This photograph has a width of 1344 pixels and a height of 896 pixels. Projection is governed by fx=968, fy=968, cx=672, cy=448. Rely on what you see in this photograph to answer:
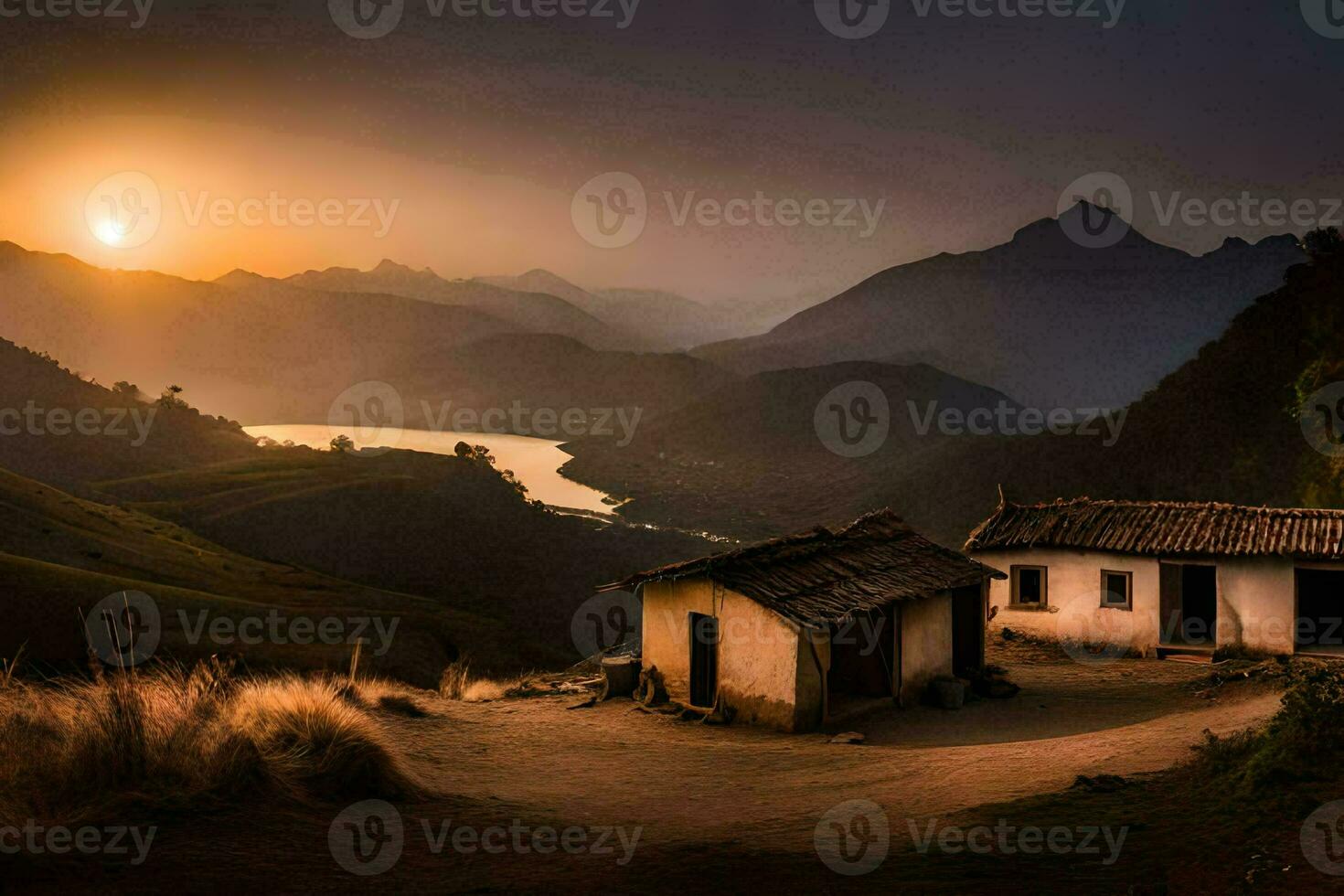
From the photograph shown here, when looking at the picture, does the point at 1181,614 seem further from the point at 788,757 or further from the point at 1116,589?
the point at 788,757

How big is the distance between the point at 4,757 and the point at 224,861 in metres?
2.33

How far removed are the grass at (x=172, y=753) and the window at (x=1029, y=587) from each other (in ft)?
64.8

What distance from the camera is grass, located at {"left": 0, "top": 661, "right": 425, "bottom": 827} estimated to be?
26.2 ft

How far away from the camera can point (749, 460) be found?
92.0 m

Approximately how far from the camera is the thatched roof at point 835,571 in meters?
17.3

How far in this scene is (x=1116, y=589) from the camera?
24875 millimetres

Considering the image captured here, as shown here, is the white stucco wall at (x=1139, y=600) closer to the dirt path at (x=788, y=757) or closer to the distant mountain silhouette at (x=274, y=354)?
the dirt path at (x=788, y=757)

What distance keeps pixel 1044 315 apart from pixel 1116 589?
528ft

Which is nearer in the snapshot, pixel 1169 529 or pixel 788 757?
pixel 788 757

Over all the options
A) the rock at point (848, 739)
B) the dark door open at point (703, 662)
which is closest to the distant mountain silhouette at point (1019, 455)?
the rock at point (848, 739)

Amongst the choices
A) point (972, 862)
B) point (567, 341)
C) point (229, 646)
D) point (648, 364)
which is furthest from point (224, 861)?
point (567, 341)

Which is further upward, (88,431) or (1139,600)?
Answer: (88,431)

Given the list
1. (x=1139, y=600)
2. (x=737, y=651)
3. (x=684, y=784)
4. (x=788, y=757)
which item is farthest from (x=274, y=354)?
(x=684, y=784)

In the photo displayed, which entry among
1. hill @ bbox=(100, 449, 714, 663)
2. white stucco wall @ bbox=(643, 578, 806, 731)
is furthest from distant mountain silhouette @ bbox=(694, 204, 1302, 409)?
white stucco wall @ bbox=(643, 578, 806, 731)
